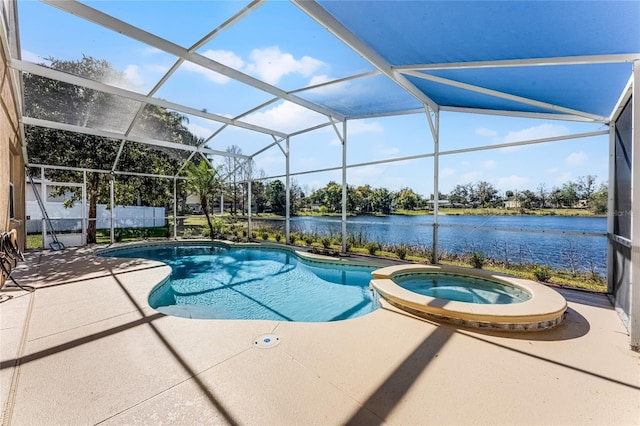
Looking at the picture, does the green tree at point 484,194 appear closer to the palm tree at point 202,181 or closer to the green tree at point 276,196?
the green tree at point 276,196

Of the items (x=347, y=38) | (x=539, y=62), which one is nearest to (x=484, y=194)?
(x=539, y=62)

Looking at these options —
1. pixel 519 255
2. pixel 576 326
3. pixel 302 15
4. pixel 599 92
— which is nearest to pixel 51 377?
pixel 302 15

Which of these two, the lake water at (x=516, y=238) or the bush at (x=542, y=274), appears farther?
the lake water at (x=516, y=238)

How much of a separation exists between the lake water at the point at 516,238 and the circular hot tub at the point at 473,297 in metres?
1.26

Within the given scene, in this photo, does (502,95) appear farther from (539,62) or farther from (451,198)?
(451,198)

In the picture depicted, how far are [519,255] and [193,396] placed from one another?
730 cm

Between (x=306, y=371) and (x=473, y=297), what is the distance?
3.72 metres

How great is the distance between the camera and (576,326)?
3.25m

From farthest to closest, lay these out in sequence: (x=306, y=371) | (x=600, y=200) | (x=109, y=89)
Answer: (x=109, y=89), (x=600, y=200), (x=306, y=371)

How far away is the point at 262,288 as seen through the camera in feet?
19.1

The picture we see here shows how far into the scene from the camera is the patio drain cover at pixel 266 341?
268 centimetres

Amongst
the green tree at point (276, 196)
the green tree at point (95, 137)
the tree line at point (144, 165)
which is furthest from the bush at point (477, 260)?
the green tree at point (276, 196)

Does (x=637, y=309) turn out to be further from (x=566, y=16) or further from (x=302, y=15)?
(x=302, y=15)

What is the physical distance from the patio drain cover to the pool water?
282 centimetres
